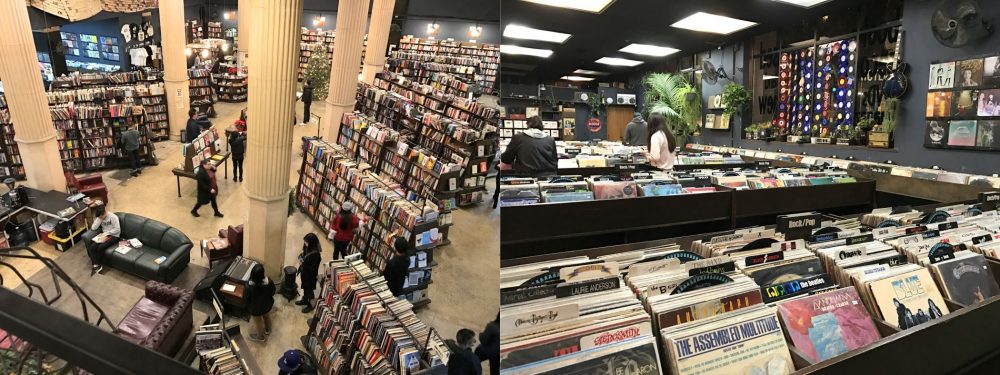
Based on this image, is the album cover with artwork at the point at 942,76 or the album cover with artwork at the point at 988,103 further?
the album cover with artwork at the point at 942,76

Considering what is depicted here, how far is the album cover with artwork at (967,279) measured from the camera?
5.38ft

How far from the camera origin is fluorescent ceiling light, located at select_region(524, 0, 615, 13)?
0.82 metres

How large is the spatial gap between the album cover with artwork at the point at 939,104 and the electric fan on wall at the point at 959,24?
0.35 meters

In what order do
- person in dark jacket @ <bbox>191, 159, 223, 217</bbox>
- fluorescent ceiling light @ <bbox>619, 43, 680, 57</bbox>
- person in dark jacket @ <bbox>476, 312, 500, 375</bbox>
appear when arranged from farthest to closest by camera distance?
person in dark jacket @ <bbox>191, 159, 223, 217</bbox>, fluorescent ceiling light @ <bbox>619, 43, 680, 57</bbox>, person in dark jacket @ <bbox>476, 312, 500, 375</bbox>

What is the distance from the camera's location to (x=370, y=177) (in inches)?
195

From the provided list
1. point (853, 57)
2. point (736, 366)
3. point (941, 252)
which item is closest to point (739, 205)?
point (941, 252)

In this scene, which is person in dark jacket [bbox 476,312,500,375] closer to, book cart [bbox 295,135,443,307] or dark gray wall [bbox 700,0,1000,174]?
book cart [bbox 295,135,443,307]

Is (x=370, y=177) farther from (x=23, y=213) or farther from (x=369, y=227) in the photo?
(x=23, y=213)

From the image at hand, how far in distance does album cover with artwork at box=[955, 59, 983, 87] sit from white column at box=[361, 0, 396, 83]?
13.3 feet

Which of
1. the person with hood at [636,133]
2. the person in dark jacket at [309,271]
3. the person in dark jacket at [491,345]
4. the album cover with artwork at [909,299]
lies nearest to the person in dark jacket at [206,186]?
the person in dark jacket at [309,271]

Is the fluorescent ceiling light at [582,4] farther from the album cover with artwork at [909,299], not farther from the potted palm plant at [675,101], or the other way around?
the album cover with artwork at [909,299]

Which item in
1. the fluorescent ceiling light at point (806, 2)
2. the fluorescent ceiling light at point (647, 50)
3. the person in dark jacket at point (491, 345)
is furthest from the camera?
the fluorescent ceiling light at point (806, 2)

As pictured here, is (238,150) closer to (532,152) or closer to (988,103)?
(532,152)

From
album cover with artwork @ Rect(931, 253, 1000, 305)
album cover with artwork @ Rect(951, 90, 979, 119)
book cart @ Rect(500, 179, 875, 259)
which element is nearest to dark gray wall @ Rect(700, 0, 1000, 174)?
album cover with artwork @ Rect(951, 90, 979, 119)
